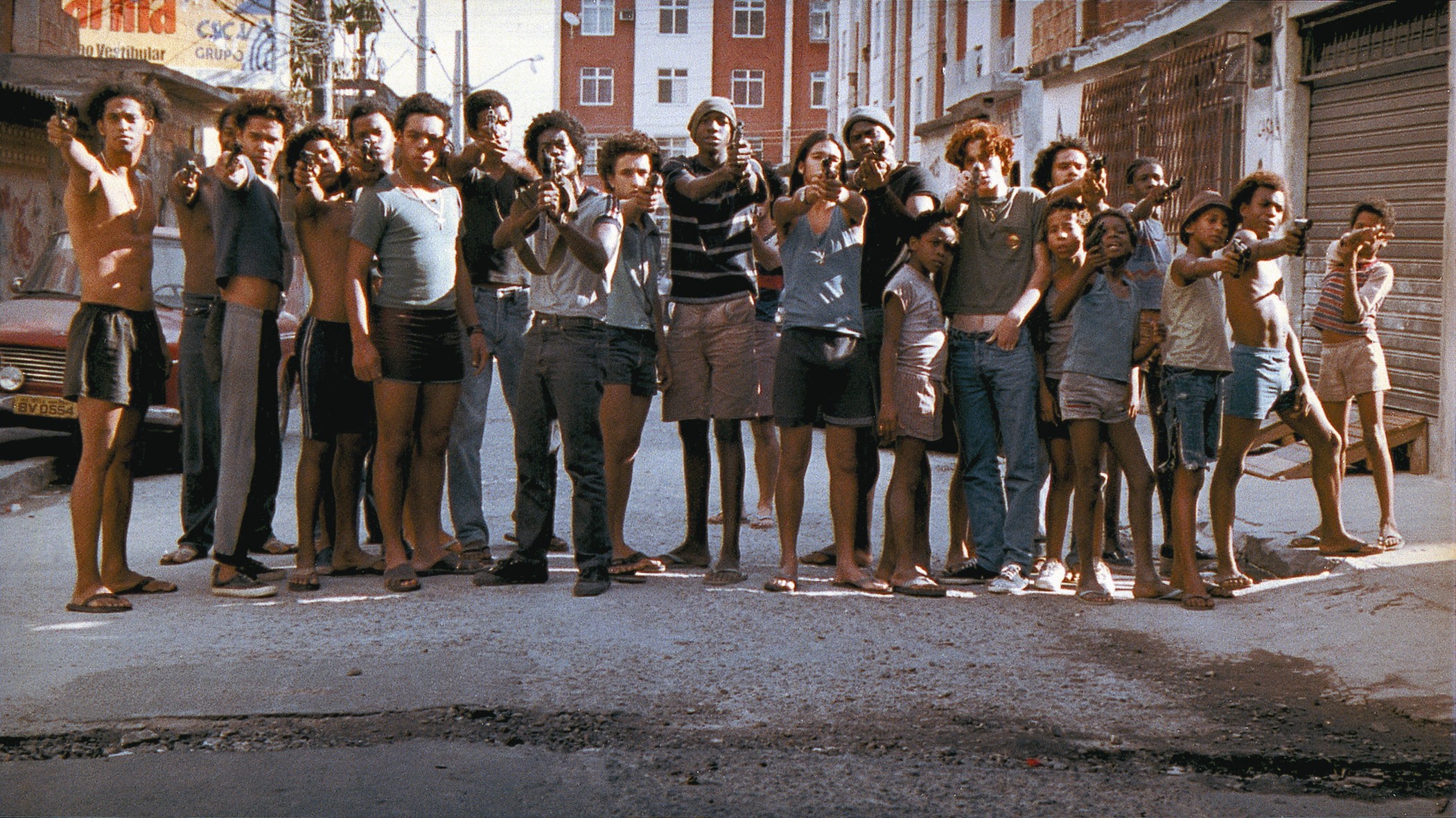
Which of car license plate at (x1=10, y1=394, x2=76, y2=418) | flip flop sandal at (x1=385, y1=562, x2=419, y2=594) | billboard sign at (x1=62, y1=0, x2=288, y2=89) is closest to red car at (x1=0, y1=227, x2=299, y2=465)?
car license plate at (x1=10, y1=394, x2=76, y2=418)

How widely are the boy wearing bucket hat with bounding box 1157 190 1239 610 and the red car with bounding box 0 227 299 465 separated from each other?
5600 millimetres

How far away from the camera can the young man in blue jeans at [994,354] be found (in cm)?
661

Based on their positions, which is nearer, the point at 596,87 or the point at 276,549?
the point at 276,549

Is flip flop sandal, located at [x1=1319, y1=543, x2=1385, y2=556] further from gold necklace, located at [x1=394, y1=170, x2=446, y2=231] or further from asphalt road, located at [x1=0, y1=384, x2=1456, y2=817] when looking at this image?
gold necklace, located at [x1=394, y1=170, x2=446, y2=231]

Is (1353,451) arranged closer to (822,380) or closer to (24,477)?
(822,380)

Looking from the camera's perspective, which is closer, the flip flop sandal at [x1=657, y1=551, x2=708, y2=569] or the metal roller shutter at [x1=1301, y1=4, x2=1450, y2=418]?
the flip flop sandal at [x1=657, y1=551, x2=708, y2=569]

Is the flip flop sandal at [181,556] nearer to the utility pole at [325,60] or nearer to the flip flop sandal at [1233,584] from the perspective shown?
the flip flop sandal at [1233,584]

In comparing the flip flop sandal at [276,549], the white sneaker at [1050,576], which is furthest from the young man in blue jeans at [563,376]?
the white sneaker at [1050,576]

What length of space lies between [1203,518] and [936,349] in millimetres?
2873

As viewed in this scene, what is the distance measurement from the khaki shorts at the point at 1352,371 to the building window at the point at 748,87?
44.8m

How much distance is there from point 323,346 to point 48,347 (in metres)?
4.63

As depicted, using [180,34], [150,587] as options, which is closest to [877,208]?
[150,587]

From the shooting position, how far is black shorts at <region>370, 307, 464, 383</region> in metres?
6.40

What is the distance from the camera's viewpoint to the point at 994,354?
6.63 meters
